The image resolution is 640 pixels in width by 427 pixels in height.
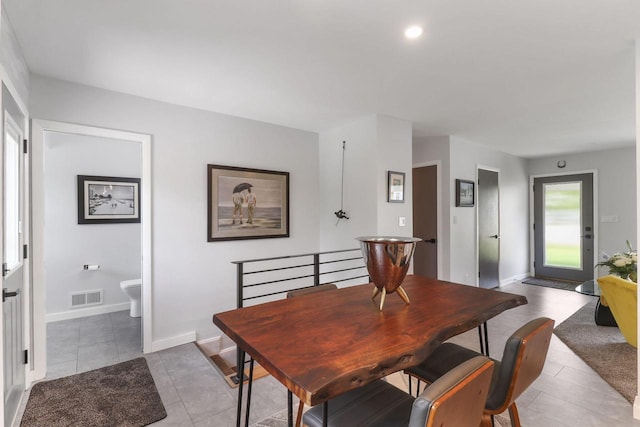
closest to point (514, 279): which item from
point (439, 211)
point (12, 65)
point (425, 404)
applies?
point (439, 211)

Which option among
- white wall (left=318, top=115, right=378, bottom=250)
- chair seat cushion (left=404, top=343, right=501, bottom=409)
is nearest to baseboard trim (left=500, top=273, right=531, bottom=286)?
white wall (left=318, top=115, right=378, bottom=250)

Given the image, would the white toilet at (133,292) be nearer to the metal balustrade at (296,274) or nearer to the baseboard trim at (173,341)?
the baseboard trim at (173,341)

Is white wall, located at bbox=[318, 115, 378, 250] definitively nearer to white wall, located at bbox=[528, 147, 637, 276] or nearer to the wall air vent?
the wall air vent

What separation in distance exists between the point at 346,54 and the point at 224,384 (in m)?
2.58

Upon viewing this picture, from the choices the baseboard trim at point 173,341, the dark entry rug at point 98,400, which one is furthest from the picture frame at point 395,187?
the dark entry rug at point 98,400

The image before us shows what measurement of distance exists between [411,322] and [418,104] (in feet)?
8.28

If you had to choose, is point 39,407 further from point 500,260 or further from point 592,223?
point 592,223

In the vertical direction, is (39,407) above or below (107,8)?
below

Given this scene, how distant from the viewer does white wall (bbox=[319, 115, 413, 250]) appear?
3.52 meters

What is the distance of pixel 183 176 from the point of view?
3252 mm

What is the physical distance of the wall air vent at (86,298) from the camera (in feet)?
13.3

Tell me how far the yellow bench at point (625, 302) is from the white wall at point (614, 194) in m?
2.90

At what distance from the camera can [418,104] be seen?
10.6ft

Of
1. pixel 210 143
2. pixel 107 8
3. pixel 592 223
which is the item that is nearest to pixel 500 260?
pixel 592 223
